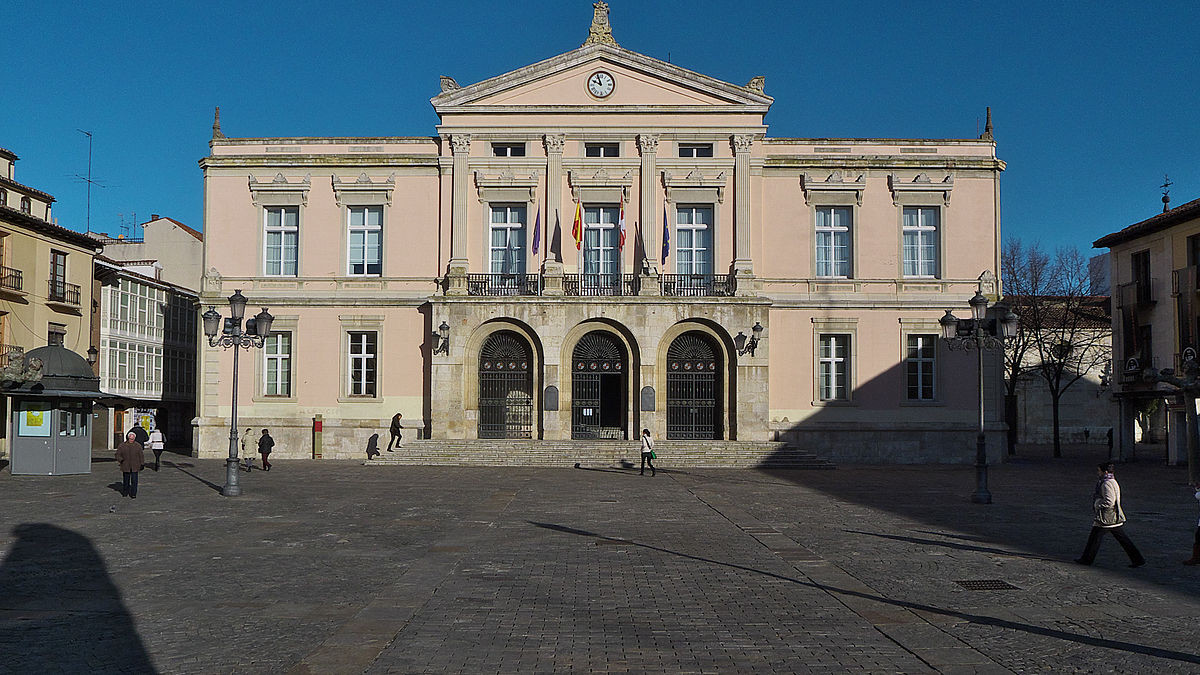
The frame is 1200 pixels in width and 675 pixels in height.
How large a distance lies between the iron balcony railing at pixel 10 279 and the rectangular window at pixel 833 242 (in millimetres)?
29937

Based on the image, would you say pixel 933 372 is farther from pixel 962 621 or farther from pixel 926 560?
pixel 962 621

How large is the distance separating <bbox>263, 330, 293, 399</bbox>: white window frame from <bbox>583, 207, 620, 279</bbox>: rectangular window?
38.2 ft

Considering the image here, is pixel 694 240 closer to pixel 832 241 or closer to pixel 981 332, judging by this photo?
pixel 832 241

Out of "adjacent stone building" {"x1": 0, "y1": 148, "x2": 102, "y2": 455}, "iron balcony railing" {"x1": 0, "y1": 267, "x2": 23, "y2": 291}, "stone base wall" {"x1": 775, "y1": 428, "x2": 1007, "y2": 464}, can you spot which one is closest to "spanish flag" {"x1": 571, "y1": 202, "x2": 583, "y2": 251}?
"stone base wall" {"x1": 775, "y1": 428, "x2": 1007, "y2": 464}

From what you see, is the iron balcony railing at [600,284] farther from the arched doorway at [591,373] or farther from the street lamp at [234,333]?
the street lamp at [234,333]

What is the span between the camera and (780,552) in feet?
45.7

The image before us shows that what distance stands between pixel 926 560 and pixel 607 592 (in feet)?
16.5

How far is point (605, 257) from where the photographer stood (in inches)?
1442

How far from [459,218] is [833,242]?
46.1 ft

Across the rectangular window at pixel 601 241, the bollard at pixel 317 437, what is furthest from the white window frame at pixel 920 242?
the bollard at pixel 317 437

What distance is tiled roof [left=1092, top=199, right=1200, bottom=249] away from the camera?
115ft

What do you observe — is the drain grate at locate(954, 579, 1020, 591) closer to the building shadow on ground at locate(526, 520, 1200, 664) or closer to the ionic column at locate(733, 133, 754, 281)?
the building shadow on ground at locate(526, 520, 1200, 664)

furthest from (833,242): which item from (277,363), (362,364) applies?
(277,363)

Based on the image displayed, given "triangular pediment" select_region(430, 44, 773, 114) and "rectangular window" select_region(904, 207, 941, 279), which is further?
"rectangular window" select_region(904, 207, 941, 279)
